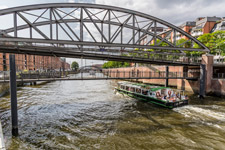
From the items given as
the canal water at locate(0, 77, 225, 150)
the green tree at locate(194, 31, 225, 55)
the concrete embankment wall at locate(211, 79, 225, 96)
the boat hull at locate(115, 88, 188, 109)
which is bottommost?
the canal water at locate(0, 77, 225, 150)

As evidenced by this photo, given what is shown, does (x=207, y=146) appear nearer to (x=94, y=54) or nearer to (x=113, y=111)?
(x=113, y=111)

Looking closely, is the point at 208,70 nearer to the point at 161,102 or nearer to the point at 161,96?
the point at 161,96

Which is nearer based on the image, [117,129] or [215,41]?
[117,129]

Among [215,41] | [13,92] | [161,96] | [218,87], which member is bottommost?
[161,96]

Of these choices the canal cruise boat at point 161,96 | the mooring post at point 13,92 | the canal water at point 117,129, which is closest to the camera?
the canal water at point 117,129

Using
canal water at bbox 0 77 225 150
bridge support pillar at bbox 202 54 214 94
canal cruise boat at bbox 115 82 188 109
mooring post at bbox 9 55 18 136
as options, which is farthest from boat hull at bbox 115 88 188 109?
mooring post at bbox 9 55 18 136

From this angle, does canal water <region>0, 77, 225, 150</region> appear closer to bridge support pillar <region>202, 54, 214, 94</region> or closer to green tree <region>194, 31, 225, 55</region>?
bridge support pillar <region>202, 54, 214, 94</region>

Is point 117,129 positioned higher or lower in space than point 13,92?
lower

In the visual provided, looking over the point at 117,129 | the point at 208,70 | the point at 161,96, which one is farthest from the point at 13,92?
the point at 208,70

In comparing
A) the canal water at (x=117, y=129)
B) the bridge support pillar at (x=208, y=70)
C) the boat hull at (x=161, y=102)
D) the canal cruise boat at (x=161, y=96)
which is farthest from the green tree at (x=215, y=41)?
the boat hull at (x=161, y=102)

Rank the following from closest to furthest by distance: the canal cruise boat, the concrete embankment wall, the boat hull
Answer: the boat hull → the canal cruise boat → the concrete embankment wall

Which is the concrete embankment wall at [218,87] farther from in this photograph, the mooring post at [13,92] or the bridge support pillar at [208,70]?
the mooring post at [13,92]

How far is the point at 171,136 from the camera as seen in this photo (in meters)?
10.4

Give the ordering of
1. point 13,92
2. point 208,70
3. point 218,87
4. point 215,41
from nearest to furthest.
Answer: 1. point 13,92
2. point 218,87
3. point 208,70
4. point 215,41
